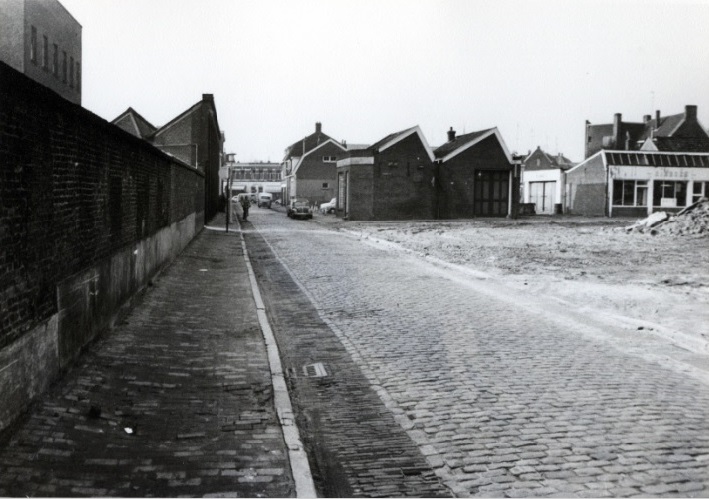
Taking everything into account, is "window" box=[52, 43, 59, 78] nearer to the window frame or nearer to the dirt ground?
the dirt ground

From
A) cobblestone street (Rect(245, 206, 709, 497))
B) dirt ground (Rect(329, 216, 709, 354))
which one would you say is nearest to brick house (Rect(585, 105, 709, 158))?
dirt ground (Rect(329, 216, 709, 354))

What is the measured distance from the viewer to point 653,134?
215 ft

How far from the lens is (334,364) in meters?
7.71

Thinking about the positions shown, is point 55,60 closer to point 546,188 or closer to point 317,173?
point 317,173

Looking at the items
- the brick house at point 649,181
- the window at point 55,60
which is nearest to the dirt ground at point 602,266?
the brick house at point 649,181

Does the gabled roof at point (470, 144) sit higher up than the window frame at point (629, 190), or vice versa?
the gabled roof at point (470, 144)

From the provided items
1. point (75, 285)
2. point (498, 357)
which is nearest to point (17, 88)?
point (75, 285)

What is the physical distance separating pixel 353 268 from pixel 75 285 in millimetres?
10721

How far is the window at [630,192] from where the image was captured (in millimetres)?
50281

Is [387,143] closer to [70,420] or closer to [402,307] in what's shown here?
[402,307]

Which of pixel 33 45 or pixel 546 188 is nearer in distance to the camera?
pixel 33 45

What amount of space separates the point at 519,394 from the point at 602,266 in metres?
12.7

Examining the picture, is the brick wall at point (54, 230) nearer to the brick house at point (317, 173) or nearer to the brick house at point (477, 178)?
the brick house at point (477, 178)

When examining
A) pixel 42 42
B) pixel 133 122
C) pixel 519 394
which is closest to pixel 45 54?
pixel 42 42
